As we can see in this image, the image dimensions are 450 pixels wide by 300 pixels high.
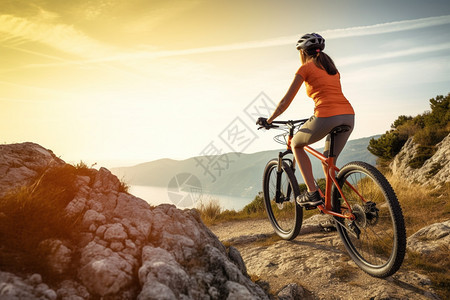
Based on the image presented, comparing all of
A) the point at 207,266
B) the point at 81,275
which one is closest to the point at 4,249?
the point at 81,275

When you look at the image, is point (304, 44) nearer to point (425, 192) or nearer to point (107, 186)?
point (107, 186)

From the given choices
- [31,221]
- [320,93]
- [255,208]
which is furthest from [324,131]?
[255,208]

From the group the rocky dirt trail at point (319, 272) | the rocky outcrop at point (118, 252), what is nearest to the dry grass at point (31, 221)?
the rocky outcrop at point (118, 252)

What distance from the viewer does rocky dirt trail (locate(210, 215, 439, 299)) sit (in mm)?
3512

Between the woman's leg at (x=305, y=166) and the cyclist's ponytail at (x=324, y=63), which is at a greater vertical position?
the cyclist's ponytail at (x=324, y=63)

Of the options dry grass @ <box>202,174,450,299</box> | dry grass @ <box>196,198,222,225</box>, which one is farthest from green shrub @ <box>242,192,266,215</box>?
dry grass @ <box>196,198,222,225</box>

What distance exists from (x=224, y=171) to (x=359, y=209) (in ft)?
244

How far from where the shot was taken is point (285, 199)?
5652 mm

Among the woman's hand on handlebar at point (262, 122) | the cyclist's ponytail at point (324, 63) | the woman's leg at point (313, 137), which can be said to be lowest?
the woman's leg at point (313, 137)

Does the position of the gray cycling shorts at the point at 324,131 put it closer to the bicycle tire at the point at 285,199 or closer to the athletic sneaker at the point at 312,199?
the athletic sneaker at the point at 312,199

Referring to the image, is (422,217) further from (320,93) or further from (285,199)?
(320,93)

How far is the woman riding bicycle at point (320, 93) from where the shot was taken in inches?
158

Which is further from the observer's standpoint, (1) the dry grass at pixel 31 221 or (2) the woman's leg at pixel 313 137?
(2) the woman's leg at pixel 313 137

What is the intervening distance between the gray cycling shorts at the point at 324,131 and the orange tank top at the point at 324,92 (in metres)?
0.07
